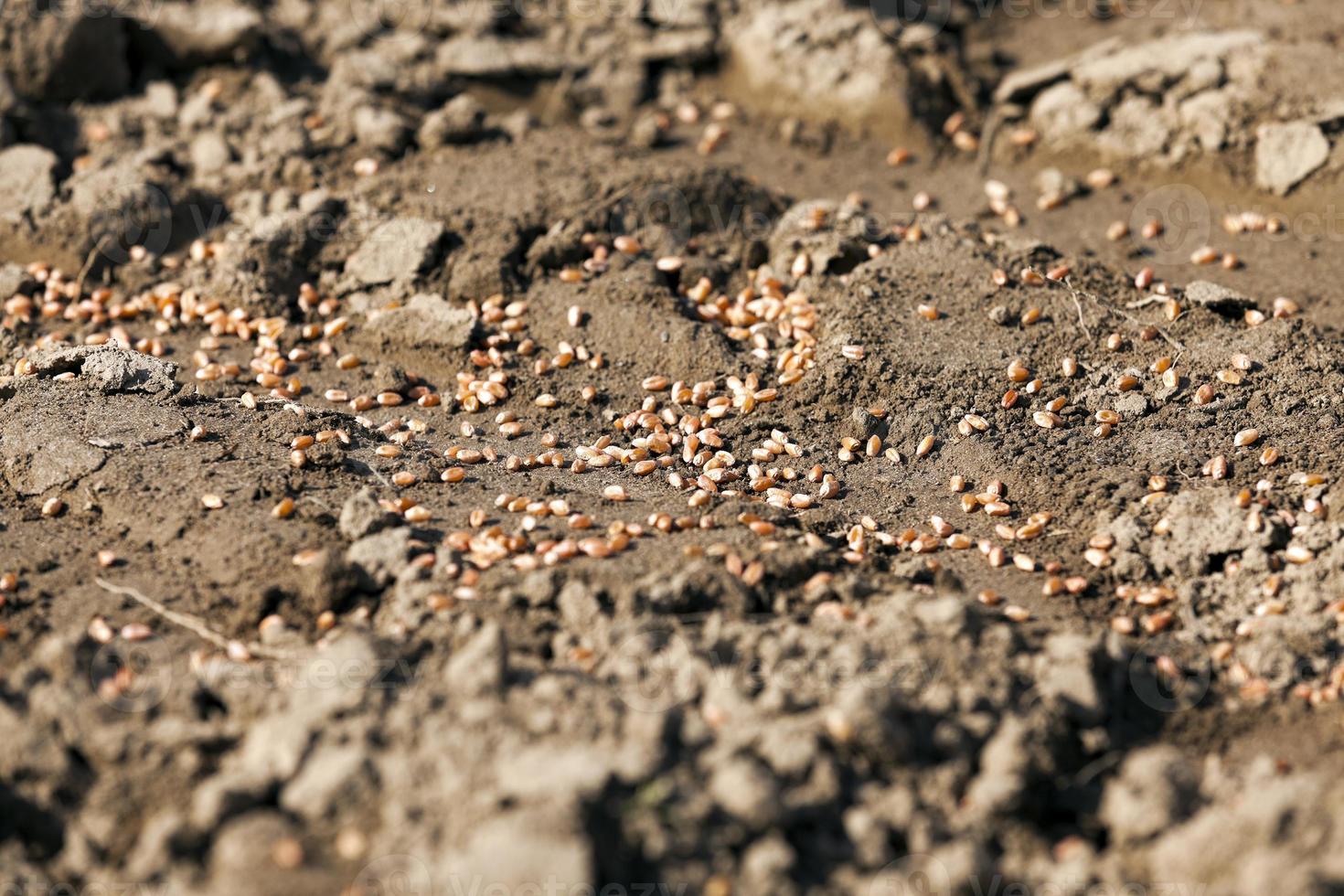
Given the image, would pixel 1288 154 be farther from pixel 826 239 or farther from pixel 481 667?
pixel 481 667

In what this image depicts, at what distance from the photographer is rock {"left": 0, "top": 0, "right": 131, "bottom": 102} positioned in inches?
275

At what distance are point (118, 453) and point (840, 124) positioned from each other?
12.8 feet

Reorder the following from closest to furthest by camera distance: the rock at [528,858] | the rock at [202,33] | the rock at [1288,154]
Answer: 1. the rock at [528,858]
2. the rock at [1288,154]
3. the rock at [202,33]

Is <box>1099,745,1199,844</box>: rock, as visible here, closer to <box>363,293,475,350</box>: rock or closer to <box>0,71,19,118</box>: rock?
<box>363,293,475,350</box>: rock

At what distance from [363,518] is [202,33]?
150 inches

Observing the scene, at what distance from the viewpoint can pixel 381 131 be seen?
261 inches

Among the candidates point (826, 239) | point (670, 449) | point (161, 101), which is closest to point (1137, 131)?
point (826, 239)

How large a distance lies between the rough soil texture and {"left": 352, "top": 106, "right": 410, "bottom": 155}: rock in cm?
2

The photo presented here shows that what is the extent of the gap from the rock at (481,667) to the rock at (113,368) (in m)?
2.18

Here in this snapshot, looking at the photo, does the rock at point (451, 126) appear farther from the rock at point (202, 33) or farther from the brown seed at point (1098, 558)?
the brown seed at point (1098, 558)

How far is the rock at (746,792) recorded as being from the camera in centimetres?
345

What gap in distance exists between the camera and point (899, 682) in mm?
3859

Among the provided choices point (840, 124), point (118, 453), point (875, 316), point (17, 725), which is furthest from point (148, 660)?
point (840, 124)

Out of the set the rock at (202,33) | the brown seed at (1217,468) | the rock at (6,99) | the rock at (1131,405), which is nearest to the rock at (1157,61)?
the rock at (1131,405)
